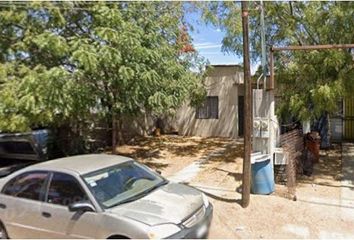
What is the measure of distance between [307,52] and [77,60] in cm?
576

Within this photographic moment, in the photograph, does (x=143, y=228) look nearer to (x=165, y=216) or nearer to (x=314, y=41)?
(x=165, y=216)

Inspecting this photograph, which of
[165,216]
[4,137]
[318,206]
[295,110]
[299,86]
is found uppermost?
[299,86]

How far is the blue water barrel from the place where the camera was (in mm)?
8414

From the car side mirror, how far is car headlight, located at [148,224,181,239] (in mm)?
915

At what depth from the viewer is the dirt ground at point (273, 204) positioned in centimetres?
666

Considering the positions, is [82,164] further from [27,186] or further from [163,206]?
[163,206]

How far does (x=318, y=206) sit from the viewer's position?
7754mm

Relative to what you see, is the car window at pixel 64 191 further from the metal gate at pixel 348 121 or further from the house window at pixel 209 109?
the metal gate at pixel 348 121

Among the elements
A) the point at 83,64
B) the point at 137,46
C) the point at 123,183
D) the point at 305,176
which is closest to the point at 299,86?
the point at 305,176

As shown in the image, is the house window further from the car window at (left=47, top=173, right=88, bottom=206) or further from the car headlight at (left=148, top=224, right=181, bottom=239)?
the car headlight at (left=148, top=224, right=181, bottom=239)

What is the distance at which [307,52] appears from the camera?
33.4ft

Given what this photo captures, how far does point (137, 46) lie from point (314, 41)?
212 inches

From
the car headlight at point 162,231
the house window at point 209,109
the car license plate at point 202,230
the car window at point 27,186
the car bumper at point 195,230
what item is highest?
the house window at point 209,109

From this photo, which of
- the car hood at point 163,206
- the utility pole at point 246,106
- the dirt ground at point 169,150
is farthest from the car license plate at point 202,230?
the dirt ground at point 169,150
